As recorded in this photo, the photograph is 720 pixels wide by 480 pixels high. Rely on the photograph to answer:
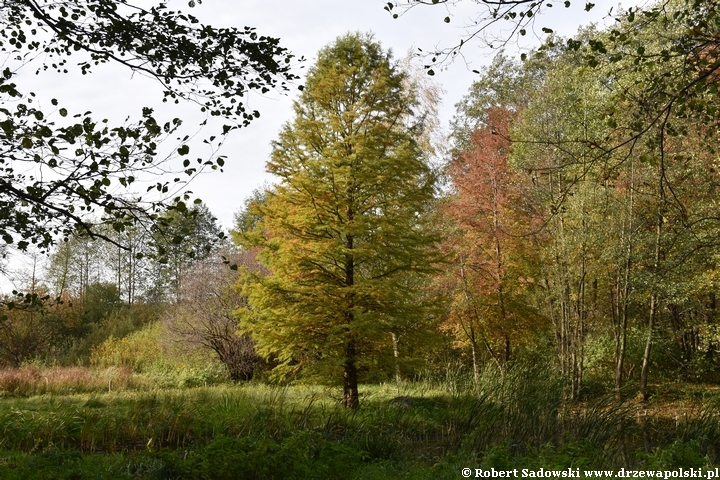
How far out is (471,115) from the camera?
22156 mm

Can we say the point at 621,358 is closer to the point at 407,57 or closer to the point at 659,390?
the point at 659,390

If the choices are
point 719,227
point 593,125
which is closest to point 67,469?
point 719,227

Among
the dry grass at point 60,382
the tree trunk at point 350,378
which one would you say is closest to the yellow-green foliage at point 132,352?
the dry grass at point 60,382

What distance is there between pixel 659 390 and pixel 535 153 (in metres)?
6.70

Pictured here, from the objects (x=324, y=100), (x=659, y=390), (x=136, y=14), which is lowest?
(x=659, y=390)

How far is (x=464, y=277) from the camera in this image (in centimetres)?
1355

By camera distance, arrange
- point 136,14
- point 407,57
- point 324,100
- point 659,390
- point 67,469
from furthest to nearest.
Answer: point 407,57
point 659,390
point 324,100
point 67,469
point 136,14

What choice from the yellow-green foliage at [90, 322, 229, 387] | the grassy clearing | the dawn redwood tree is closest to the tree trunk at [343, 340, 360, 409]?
the dawn redwood tree

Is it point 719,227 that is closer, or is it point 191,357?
point 719,227

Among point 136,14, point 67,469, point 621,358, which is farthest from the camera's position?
point 621,358

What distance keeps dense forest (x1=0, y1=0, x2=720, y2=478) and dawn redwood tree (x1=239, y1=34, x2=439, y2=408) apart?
5 centimetres

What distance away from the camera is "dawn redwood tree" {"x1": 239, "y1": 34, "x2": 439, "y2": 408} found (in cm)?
870

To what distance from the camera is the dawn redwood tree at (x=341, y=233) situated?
870 centimetres

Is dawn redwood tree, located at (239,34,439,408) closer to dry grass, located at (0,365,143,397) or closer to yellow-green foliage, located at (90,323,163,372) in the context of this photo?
dry grass, located at (0,365,143,397)
